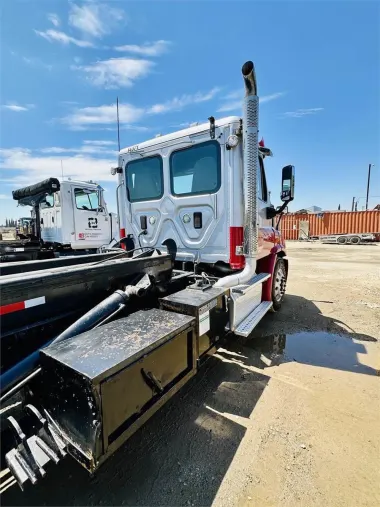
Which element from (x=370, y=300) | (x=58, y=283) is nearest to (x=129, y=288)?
(x=58, y=283)

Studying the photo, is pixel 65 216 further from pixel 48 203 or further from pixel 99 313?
pixel 99 313

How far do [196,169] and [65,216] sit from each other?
6.49m

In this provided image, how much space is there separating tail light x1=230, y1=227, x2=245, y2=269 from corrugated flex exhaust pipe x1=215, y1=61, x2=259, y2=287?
2.3 inches

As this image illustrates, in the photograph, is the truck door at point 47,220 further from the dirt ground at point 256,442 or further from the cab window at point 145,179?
the dirt ground at point 256,442

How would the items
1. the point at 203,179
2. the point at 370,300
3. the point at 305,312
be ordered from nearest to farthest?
1. the point at 203,179
2. the point at 305,312
3. the point at 370,300

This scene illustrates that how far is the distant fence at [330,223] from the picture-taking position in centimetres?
2216

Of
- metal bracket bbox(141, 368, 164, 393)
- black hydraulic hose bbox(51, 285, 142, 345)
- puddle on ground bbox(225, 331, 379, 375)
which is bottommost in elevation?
puddle on ground bbox(225, 331, 379, 375)

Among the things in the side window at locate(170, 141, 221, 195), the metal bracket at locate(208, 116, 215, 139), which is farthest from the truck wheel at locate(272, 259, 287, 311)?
the metal bracket at locate(208, 116, 215, 139)

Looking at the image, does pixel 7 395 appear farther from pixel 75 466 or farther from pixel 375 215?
pixel 375 215

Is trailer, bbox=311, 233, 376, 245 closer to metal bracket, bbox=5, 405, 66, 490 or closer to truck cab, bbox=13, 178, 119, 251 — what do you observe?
truck cab, bbox=13, 178, 119, 251

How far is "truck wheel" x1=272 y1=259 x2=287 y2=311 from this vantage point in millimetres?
4408

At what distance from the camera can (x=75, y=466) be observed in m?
1.77

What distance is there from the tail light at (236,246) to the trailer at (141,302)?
0.01 m

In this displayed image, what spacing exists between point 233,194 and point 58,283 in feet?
6.85
